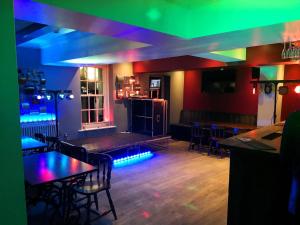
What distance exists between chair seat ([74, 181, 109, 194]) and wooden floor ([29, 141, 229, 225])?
43 centimetres

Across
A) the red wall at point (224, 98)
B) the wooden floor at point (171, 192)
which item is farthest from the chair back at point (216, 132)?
the red wall at point (224, 98)

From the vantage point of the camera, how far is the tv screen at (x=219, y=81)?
737 cm

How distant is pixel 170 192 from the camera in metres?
3.81

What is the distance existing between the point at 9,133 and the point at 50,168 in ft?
4.85

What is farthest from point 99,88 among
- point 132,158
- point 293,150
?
point 293,150

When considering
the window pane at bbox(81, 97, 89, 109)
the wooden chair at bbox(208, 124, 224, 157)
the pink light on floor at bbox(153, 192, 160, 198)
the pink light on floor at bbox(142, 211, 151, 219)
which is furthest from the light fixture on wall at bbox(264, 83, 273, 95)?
the window pane at bbox(81, 97, 89, 109)

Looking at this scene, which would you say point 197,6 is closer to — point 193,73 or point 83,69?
point 83,69

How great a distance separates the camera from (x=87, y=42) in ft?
13.9

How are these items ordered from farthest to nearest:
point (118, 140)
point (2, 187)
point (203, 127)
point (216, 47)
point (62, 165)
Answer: point (203, 127) < point (118, 140) < point (216, 47) < point (62, 165) < point (2, 187)

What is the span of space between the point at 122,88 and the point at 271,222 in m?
6.17

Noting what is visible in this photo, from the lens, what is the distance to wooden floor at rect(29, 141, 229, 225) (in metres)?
3.03

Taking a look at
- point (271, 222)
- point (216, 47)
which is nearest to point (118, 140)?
point (216, 47)

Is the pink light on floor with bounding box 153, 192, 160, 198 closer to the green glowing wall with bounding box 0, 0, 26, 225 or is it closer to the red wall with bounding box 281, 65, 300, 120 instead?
the green glowing wall with bounding box 0, 0, 26, 225

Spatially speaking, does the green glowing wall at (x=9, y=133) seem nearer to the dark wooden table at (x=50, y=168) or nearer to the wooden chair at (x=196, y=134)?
the dark wooden table at (x=50, y=168)
